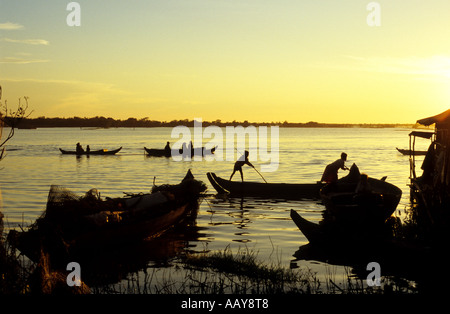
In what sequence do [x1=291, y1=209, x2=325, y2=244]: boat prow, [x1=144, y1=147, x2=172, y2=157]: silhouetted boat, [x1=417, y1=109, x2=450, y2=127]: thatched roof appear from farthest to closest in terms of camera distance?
1. [x1=144, y1=147, x2=172, y2=157]: silhouetted boat
2. [x1=417, y1=109, x2=450, y2=127]: thatched roof
3. [x1=291, y1=209, x2=325, y2=244]: boat prow

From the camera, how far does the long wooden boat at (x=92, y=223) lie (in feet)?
41.7

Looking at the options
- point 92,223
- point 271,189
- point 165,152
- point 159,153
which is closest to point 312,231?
point 92,223

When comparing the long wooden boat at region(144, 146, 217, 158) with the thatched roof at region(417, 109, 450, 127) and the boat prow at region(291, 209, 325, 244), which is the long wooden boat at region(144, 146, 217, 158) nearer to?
the thatched roof at region(417, 109, 450, 127)

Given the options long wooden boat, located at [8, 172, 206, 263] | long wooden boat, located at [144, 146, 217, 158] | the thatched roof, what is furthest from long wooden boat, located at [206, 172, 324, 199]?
long wooden boat, located at [144, 146, 217, 158]

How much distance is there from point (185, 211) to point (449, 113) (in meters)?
10.2

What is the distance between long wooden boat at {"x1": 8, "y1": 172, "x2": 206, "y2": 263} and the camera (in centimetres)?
1272

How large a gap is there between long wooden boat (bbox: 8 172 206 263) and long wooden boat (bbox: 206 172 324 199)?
35.3 ft

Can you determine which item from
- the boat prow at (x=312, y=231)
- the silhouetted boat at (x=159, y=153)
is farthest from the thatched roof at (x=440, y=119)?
the silhouetted boat at (x=159, y=153)

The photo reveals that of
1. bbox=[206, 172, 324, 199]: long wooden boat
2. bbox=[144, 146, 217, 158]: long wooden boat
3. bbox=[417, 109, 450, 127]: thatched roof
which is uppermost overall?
bbox=[417, 109, 450, 127]: thatched roof

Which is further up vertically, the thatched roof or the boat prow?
the thatched roof

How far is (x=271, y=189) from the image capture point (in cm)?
2992

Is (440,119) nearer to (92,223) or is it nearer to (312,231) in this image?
(312,231)
